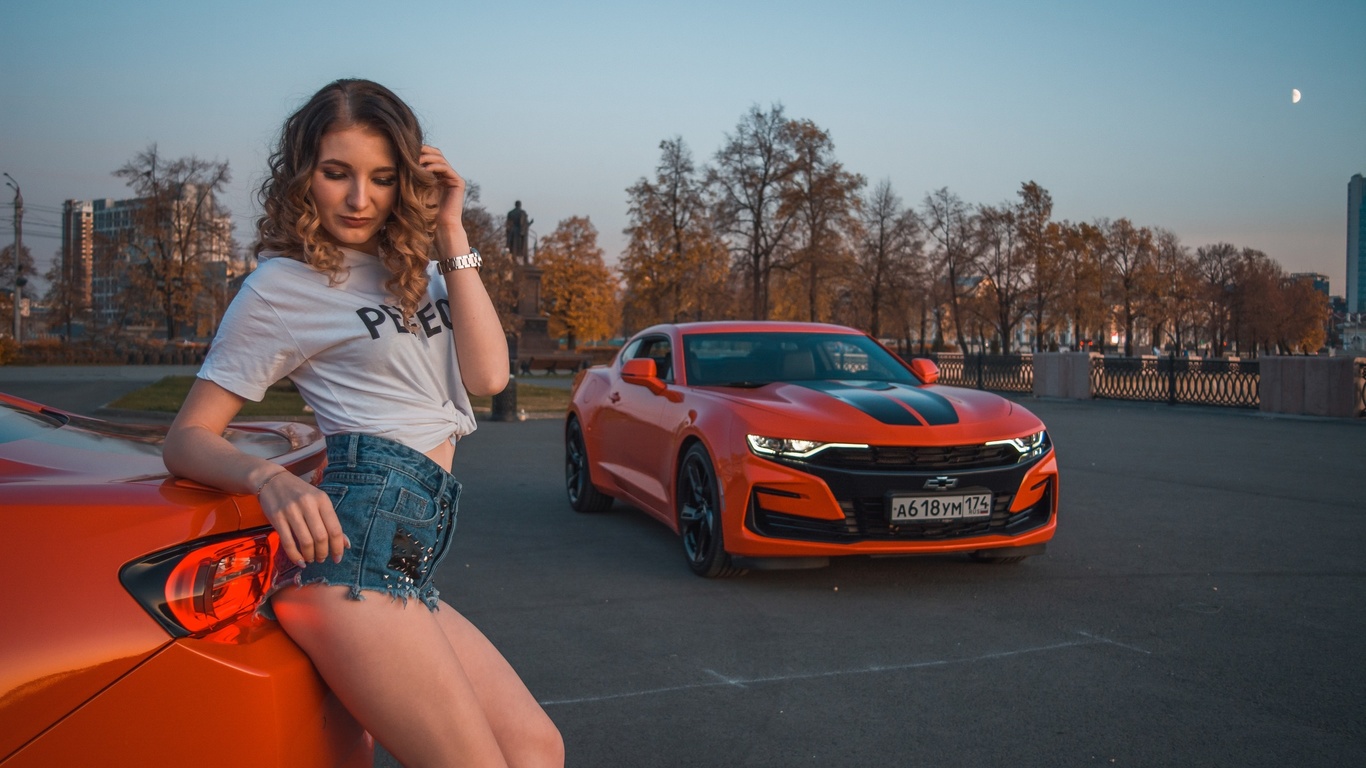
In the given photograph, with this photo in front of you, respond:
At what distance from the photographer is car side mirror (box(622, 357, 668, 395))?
23.9 ft

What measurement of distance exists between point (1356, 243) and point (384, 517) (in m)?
167

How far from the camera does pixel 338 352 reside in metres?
2.03

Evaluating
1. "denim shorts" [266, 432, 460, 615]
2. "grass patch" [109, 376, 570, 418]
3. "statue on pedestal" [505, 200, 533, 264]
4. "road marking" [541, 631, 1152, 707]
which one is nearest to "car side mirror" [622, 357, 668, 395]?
"road marking" [541, 631, 1152, 707]

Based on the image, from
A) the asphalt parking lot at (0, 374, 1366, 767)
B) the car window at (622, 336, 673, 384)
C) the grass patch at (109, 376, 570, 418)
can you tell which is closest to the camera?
the asphalt parking lot at (0, 374, 1366, 767)

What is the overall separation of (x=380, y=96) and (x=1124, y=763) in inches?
116

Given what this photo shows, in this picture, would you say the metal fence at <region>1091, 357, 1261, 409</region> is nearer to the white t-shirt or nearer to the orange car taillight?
the white t-shirt

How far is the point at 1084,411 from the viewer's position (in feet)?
72.9

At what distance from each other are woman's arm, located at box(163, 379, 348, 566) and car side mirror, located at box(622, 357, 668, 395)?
208 inches

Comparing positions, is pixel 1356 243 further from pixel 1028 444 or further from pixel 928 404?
pixel 928 404

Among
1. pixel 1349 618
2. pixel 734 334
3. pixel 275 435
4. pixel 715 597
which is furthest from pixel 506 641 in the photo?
pixel 1349 618

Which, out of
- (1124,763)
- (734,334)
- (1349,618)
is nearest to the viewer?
(1124,763)

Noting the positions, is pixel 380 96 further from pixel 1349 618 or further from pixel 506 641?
pixel 1349 618

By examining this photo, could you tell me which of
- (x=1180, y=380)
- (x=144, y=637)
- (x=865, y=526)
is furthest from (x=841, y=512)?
(x=1180, y=380)

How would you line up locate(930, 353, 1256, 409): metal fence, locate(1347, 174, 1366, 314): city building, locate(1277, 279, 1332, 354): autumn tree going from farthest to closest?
locate(1347, 174, 1366, 314): city building
locate(1277, 279, 1332, 354): autumn tree
locate(930, 353, 1256, 409): metal fence
